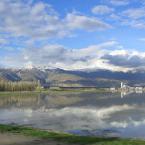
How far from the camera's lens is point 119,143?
131 ft

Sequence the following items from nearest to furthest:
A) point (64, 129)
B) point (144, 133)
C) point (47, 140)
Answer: point (47, 140) → point (144, 133) → point (64, 129)

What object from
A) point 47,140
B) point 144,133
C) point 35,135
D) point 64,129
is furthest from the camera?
point 64,129

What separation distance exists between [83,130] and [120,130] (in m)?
5.93

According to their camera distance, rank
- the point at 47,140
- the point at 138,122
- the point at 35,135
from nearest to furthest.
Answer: the point at 47,140 → the point at 35,135 → the point at 138,122

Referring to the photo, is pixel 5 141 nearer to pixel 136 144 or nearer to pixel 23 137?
pixel 23 137

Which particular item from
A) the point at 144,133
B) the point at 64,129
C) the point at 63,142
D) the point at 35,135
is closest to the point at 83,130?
the point at 64,129

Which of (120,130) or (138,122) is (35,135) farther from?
(138,122)

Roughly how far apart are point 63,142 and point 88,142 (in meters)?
2.59

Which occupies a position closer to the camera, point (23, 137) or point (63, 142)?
point (63, 142)

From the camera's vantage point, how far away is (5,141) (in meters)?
39.7

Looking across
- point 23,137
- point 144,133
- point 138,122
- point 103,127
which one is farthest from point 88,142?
point 138,122

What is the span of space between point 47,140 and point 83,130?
17.7 m

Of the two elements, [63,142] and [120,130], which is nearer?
[63,142]

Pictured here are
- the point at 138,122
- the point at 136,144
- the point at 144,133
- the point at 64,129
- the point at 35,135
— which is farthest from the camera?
the point at 138,122
